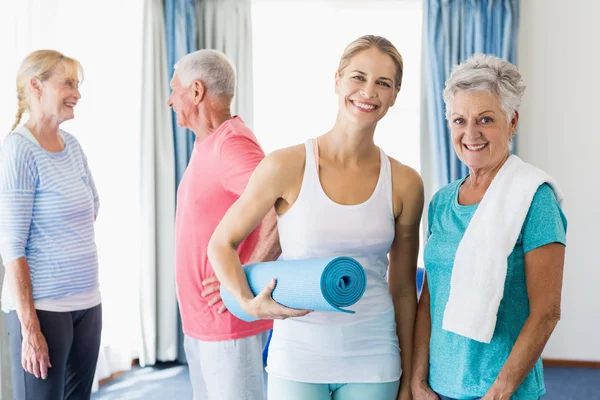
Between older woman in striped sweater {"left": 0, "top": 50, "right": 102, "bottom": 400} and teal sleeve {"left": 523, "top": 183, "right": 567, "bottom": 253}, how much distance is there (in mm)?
1511

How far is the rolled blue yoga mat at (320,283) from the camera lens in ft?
4.27

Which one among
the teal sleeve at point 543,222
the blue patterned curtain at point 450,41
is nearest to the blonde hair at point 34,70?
the teal sleeve at point 543,222

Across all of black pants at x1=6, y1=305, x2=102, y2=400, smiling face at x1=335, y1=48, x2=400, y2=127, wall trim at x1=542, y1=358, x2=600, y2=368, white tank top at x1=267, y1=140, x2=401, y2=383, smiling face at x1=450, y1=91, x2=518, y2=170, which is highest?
smiling face at x1=335, y1=48, x2=400, y2=127

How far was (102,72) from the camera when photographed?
401cm

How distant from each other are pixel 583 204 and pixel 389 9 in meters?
1.90

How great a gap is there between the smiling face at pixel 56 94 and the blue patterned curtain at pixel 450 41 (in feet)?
8.71

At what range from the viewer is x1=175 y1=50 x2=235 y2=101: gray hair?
2.04 m

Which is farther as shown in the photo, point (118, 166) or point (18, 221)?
point (118, 166)

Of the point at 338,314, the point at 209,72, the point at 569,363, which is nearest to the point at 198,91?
the point at 209,72

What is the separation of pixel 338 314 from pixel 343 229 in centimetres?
20

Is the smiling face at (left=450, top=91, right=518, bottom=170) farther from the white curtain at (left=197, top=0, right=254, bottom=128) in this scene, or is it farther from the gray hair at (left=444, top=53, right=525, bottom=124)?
the white curtain at (left=197, top=0, right=254, bottom=128)

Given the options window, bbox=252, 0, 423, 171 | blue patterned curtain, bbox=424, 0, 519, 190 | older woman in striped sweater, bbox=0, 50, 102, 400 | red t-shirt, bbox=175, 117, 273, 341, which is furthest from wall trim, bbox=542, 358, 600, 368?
older woman in striped sweater, bbox=0, 50, 102, 400

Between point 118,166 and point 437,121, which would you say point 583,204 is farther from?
point 118,166

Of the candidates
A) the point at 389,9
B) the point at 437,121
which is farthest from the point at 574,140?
the point at 389,9
